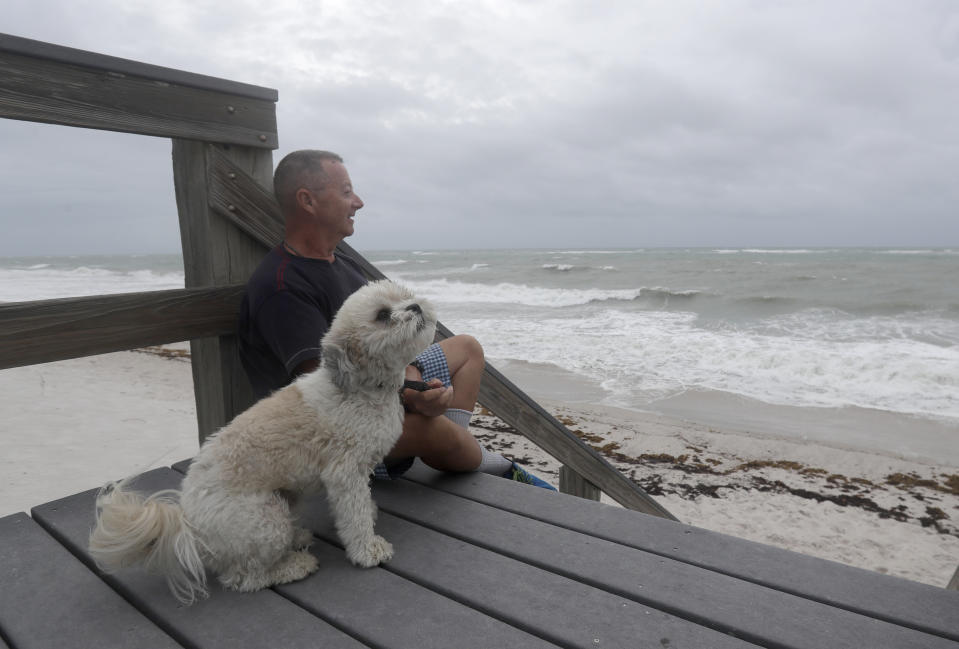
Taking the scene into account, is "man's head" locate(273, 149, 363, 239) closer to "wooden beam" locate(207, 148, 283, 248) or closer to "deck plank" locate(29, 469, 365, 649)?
"wooden beam" locate(207, 148, 283, 248)

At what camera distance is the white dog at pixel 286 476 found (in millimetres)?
1667

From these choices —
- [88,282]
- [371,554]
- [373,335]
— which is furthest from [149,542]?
[88,282]

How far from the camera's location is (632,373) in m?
11.6

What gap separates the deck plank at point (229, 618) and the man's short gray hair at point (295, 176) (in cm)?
152

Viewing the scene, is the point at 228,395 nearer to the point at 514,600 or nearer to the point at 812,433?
the point at 514,600

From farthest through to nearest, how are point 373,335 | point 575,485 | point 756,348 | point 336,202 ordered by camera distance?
point 756,348 → point 575,485 → point 336,202 → point 373,335

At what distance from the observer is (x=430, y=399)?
2.31 metres

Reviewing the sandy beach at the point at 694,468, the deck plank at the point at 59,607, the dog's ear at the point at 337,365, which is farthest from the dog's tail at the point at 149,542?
the sandy beach at the point at 694,468

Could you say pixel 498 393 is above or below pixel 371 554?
above

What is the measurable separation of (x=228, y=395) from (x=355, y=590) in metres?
1.34

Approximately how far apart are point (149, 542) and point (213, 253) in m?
1.28

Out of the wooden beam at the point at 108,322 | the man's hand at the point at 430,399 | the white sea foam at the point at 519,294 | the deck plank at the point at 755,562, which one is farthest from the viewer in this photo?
the white sea foam at the point at 519,294

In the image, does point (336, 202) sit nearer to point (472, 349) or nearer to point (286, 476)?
point (472, 349)

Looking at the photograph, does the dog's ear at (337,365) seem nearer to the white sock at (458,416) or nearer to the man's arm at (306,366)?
the man's arm at (306,366)
